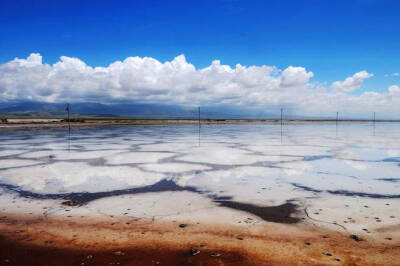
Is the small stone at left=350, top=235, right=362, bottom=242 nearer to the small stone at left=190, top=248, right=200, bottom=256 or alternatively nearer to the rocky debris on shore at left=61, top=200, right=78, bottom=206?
the small stone at left=190, top=248, right=200, bottom=256

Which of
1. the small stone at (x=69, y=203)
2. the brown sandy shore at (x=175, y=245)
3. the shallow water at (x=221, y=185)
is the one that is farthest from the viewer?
the small stone at (x=69, y=203)

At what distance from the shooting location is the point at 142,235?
8.70 ft

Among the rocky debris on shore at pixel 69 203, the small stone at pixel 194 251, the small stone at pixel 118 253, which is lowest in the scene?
the small stone at pixel 194 251

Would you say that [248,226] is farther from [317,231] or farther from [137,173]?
[137,173]

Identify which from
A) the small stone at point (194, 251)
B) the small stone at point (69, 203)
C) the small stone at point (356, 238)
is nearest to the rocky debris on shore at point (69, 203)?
the small stone at point (69, 203)

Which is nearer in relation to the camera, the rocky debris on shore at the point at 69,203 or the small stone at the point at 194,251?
the small stone at the point at 194,251

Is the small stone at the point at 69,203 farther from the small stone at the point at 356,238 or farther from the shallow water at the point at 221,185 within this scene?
the small stone at the point at 356,238

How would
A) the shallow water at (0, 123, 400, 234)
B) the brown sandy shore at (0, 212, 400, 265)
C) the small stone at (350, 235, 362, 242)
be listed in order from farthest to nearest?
1. the shallow water at (0, 123, 400, 234)
2. the small stone at (350, 235, 362, 242)
3. the brown sandy shore at (0, 212, 400, 265)

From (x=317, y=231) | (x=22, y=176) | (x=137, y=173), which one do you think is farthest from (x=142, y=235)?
(x=22, y=176)

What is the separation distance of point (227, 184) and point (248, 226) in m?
1.75

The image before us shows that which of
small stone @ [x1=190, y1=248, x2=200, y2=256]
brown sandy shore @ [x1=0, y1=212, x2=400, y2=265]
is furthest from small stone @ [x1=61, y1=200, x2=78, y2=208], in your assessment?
small stone @ [x1=190, y1=248, x2=200, y2=256]

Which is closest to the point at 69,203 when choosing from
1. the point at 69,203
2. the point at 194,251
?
the point at 69,203

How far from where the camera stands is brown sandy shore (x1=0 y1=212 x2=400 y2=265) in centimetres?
220

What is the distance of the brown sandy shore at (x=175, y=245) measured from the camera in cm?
220
